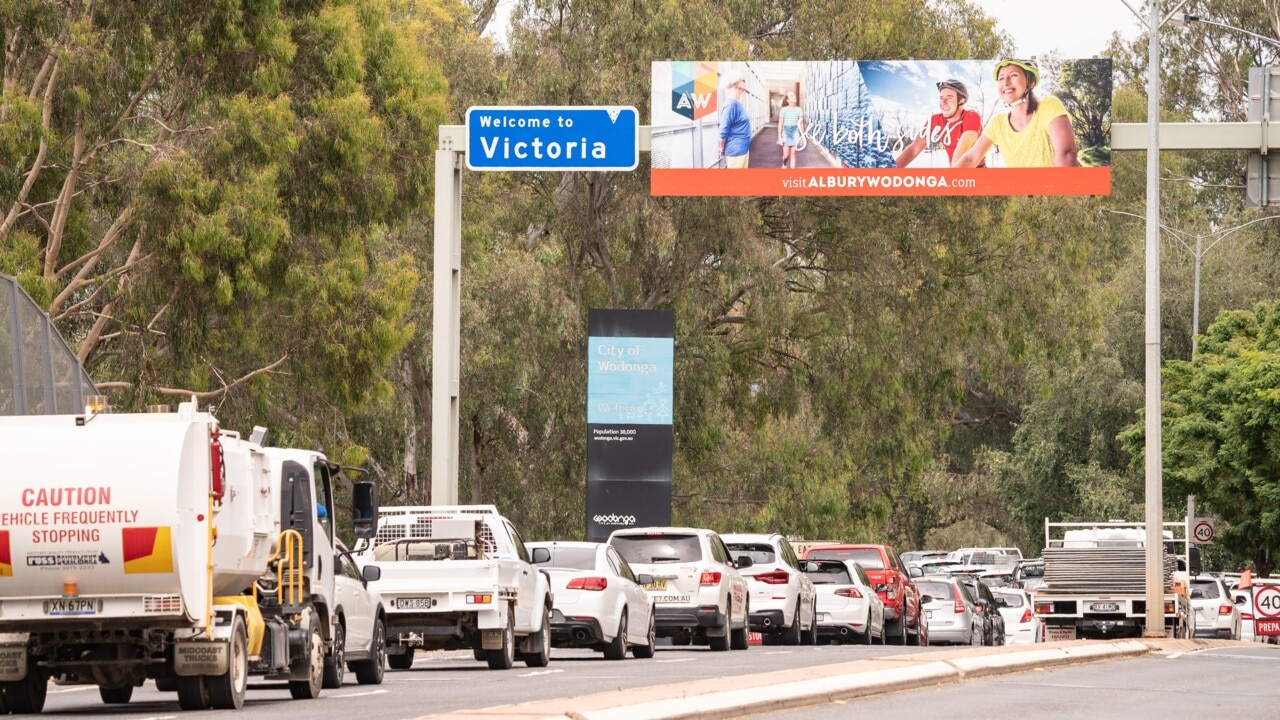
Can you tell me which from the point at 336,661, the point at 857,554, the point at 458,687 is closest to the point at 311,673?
the point at 336,661

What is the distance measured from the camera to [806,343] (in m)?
43.9

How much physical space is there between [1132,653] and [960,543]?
67807mm

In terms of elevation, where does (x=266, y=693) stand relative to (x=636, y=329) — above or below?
below

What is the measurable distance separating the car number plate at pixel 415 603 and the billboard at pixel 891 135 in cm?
1057

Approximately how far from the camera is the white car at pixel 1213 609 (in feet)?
137

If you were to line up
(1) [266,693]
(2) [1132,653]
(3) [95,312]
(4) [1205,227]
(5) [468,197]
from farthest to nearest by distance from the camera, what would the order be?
(4) [1205,227] < (5) [468,197] < (3) [95,312] < (2) [1132,653] < (1) [266,693]

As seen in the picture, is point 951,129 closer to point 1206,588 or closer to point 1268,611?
point 1268,611

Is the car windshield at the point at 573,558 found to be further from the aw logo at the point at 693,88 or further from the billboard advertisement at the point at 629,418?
the aw logo at the point at 693,88

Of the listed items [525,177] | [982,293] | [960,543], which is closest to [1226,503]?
[982,293]

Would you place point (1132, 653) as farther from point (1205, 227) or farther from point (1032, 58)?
point (1205, 227)

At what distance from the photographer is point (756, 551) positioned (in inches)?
1240

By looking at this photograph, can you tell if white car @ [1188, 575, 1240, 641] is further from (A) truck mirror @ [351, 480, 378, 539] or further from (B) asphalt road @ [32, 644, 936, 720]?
(A) truck mirror @ [351, 480, 378, 539]

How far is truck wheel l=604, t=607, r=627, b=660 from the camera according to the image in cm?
2536

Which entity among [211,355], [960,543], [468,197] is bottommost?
[960,543]
